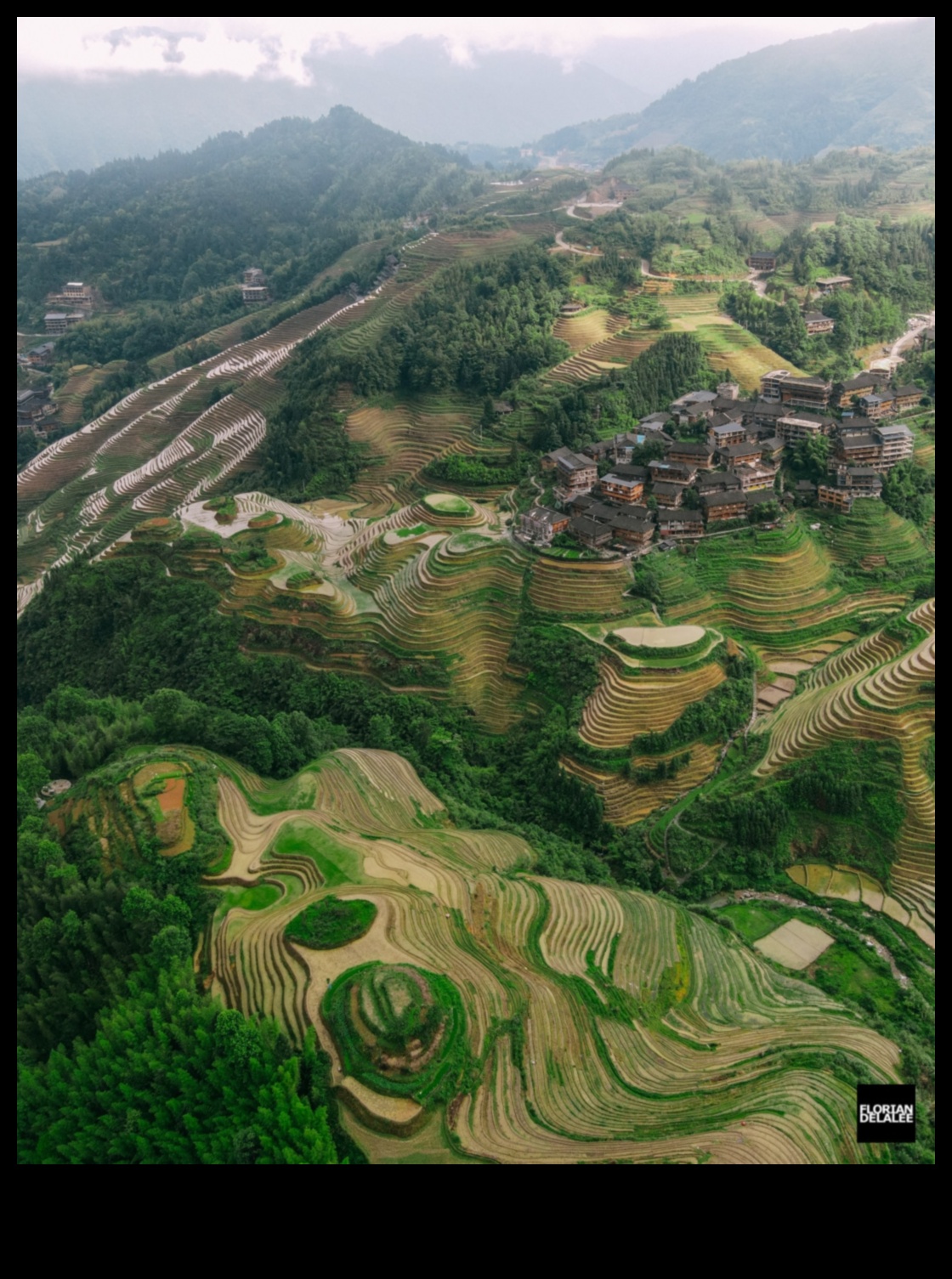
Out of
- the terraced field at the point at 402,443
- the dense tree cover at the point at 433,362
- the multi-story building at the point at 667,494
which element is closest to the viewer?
the multi-story building at the point at 667,494

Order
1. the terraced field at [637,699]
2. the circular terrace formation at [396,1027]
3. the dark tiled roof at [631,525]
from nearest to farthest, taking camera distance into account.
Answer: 1. the circular terrace formation at [396,1027]
2. the terraced field at [637,699]
3. the dark tiled roof at [631,525]

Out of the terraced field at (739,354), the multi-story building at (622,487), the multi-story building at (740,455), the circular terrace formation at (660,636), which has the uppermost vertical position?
the terraced field at (739,354)

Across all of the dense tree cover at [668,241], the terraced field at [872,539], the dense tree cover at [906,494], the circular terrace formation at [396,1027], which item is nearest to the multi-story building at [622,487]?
the terraced field at [872,539]

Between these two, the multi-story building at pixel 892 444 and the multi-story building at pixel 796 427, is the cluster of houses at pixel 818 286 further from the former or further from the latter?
the multi-story building at pixel 892 444

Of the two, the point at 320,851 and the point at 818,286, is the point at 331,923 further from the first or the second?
the point at 818,286

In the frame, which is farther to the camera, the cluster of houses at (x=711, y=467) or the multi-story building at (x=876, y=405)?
the multi-story building at (x=876, y=405)
